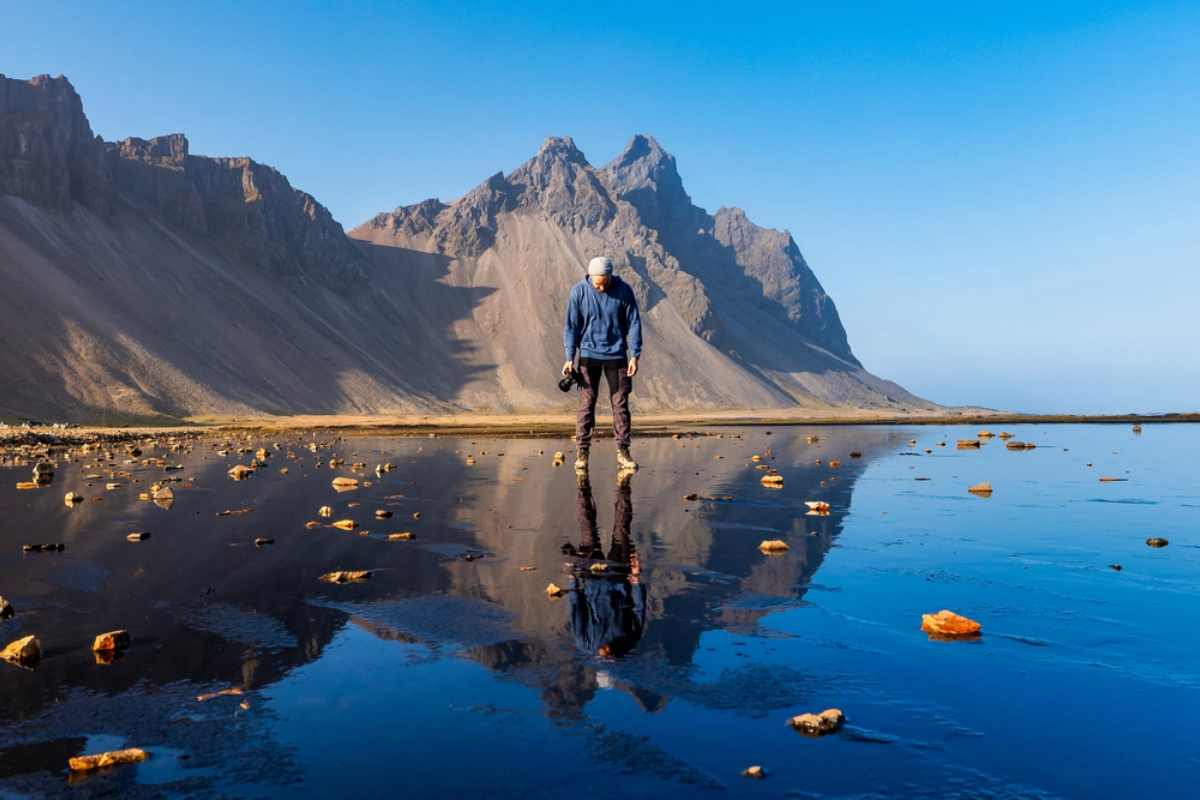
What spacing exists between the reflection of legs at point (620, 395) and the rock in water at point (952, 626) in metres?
12.6

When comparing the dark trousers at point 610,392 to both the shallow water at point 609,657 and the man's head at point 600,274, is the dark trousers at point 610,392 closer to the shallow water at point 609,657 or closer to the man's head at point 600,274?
the man's head at point 600,274

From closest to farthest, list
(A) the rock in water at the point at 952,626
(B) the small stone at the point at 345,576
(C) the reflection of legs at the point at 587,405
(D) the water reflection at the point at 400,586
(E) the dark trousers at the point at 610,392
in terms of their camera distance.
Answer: (D) the water reflection at the point at 400,586, (A) the rock in water at the point at 952,626, (B) the small stone at the point at 345,576, (E) the dark trousers at the point at 610,392, (C) the reflection of legs at the point at 587,405

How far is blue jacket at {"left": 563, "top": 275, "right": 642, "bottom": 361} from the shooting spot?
18250mm

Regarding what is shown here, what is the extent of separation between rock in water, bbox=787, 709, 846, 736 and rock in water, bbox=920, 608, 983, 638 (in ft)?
6.62

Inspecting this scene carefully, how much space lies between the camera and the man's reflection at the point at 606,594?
18.7 ft

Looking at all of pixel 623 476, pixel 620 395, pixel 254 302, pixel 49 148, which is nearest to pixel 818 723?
pixel 623 476

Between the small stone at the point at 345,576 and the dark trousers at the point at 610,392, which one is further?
the dark trousers at the point at 610,392

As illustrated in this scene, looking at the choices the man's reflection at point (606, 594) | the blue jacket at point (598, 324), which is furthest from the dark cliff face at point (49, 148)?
the man's reflection at point (606, 594)

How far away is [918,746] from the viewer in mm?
3961

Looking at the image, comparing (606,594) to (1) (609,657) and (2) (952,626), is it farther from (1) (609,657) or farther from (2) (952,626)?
(2) (952,626)

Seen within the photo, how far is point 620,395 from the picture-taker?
18.9m

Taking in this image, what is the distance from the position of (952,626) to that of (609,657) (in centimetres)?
253

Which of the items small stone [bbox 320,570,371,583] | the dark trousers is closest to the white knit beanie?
the dark trousers

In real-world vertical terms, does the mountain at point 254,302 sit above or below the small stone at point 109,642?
above
